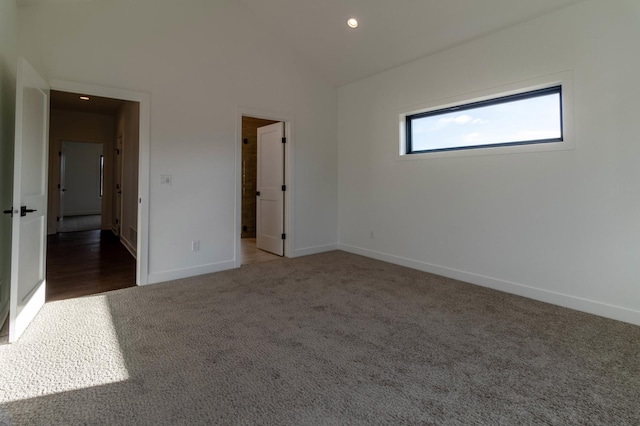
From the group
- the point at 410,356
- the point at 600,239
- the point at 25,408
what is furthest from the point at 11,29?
the point at 600,239

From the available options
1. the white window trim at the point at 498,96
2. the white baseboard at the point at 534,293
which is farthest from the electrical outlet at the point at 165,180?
the white baseboard at the point at 534,293

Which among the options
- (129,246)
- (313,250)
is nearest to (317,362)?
(313,250)

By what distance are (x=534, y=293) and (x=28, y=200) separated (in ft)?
15.0

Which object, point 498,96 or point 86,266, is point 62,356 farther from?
point 498,96

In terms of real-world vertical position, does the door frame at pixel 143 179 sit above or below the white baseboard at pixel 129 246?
above

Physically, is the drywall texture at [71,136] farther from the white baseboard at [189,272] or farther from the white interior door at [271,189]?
the white baseboard at [189,272]

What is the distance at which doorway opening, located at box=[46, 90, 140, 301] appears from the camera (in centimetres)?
389

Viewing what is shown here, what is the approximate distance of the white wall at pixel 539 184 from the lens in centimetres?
268

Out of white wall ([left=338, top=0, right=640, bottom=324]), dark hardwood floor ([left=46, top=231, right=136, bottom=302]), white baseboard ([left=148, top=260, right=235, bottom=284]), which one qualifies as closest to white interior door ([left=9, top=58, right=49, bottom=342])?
dark hardwood floor ([left=46, top=231, right=136, bottom=302])

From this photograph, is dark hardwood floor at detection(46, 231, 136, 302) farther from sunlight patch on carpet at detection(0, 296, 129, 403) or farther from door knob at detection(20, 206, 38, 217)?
door knob at detection(20, 206, 38, 217)

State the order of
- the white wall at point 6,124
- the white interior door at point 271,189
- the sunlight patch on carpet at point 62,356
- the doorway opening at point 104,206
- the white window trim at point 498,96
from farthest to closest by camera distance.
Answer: the white interior door at point 271,189 < the doorway opening at point 104,206 < the white window trim at point 498,96 < the white wall at point 6,124 < the sunlight patch on carpet at point 62,356

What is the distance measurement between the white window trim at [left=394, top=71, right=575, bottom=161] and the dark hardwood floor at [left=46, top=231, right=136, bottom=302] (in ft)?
12.9

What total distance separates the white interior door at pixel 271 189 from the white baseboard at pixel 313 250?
0.26 m

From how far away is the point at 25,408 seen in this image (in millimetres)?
1587
